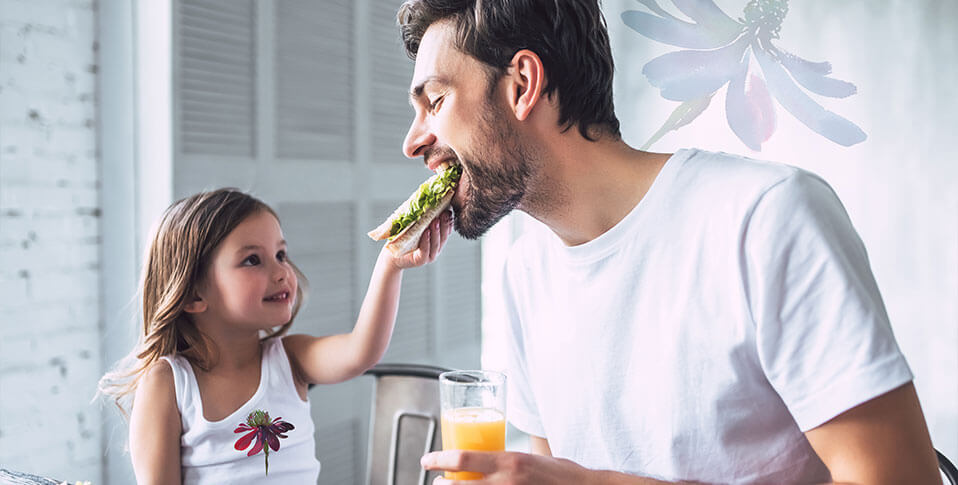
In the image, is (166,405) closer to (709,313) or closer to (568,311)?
(568,311)

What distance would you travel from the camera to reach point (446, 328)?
12.1ft

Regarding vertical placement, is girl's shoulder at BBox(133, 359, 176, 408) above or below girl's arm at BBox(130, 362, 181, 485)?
above

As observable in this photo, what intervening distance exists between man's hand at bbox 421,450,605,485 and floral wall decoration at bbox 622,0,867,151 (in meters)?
2.14

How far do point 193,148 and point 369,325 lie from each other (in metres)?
1.00

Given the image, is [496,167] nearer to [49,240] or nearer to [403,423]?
[403,423]

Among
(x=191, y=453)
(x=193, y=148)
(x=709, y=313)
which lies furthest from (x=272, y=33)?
(x=709, y=313)

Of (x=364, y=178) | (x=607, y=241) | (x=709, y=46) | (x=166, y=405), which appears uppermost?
(x=709, y=46)

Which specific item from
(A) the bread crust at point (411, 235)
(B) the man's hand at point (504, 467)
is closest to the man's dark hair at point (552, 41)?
(A) the bread crust at point (411, 235)

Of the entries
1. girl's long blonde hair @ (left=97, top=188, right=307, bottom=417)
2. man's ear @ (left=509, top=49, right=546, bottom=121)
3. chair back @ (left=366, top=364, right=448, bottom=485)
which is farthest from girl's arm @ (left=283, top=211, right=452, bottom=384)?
man's ear @ (left=509, top=49, right=546, bottom=121)

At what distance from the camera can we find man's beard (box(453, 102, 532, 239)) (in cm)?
132

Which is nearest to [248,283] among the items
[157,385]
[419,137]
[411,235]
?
[157,385]

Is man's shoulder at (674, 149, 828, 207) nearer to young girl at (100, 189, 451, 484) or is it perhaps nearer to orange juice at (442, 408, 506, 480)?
orange juice at (442, 408, 506, 480)

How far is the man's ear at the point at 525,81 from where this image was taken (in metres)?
1.29

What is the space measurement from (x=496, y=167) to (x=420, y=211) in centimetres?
35
